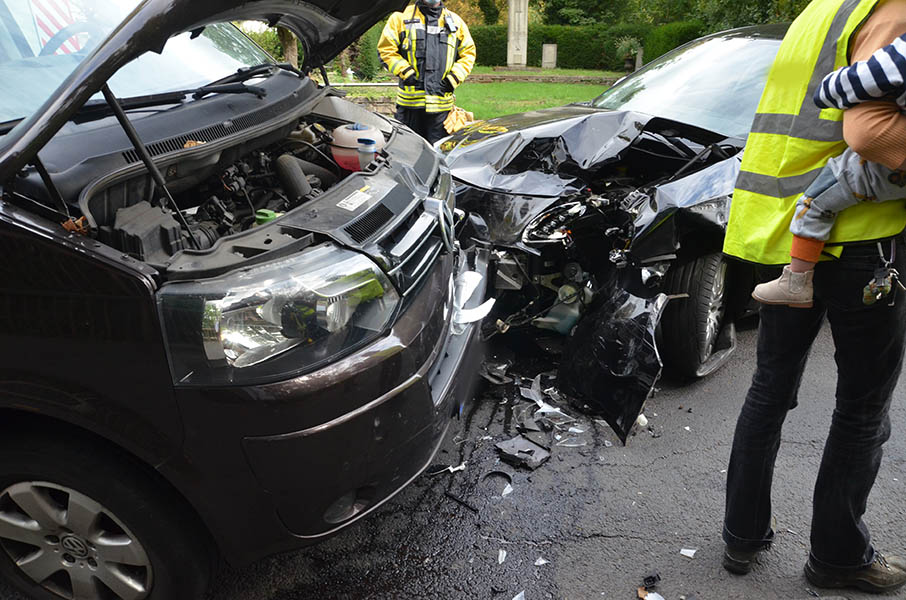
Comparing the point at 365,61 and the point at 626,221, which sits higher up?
the point at 626,221

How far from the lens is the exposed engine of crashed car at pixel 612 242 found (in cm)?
309

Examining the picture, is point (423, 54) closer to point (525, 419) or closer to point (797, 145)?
point (525, 419)

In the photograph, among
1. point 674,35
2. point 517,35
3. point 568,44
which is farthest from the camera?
point 568,44

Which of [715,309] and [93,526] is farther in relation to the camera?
[715,309]

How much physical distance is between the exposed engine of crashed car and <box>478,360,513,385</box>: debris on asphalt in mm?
242

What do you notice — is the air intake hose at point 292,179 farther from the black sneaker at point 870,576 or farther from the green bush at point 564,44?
the green bush at point 564,44

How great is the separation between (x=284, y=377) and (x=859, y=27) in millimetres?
1741

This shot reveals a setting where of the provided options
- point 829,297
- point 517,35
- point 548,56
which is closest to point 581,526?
point 829,297

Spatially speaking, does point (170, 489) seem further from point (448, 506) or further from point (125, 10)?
point (125, 10)

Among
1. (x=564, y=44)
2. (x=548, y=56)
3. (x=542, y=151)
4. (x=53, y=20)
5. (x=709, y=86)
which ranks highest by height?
(x=53, y=20)

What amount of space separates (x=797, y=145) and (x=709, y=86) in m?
2.50

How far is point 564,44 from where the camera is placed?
2691cm

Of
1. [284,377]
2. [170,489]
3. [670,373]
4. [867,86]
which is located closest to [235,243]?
[284,377]

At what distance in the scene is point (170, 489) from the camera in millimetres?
1897
